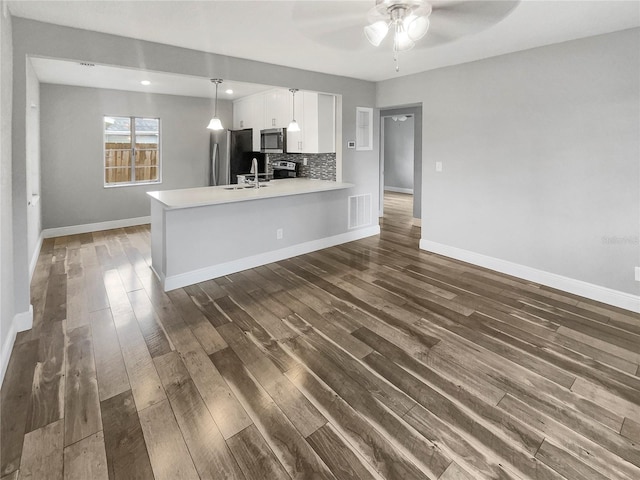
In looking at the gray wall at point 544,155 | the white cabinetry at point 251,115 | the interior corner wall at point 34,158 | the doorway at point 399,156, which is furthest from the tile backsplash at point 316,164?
the doorway at point 399,156

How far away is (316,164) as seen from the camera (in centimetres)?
578

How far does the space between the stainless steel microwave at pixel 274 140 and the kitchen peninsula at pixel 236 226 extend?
89 centimetres

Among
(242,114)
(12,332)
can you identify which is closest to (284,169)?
(242,114)

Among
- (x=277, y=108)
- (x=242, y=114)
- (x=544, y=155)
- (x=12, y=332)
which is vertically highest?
(x=242, y=114)

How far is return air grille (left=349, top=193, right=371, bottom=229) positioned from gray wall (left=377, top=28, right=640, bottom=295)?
112 cm

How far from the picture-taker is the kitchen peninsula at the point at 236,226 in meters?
3.64

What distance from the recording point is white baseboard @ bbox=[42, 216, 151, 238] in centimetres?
571

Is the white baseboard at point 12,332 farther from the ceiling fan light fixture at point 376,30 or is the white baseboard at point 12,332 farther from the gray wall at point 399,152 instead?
the gray wall at point 399,152

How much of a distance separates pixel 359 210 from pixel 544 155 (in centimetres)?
262

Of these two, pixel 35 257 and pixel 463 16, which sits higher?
pixel 463 16

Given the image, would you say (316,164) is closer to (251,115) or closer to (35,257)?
(251,115)

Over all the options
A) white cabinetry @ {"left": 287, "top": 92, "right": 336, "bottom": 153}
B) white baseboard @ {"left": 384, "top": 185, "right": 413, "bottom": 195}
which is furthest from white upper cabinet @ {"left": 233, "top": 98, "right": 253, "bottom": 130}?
white baseboard @ {"left": 384, "top": 185, "right": 413, "bottom": 195}

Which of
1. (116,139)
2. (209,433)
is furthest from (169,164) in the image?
(209,433)

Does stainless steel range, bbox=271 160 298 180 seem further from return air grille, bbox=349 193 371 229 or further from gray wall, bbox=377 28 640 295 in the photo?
gray wall, bbox=377 28 640 295
